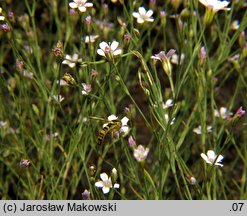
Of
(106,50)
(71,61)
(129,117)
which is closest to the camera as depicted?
(106,50)

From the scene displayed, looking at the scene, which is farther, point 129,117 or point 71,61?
point 71,61

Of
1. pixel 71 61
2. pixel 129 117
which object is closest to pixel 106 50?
pixel 129 117

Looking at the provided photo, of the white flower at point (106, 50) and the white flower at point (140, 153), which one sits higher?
the white flower at point (106, 50)

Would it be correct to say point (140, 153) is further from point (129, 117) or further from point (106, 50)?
point (106, 50)

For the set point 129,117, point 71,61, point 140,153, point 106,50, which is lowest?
point 140,153

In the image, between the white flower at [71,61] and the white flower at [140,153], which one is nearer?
the white flower at [140,153]

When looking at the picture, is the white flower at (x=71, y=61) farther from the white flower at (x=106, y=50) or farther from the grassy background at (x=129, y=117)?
the white flower at (x=106, y=50)

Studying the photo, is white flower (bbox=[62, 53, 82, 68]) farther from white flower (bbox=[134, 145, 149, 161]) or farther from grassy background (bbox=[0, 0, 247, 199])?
white flower (bbox=[134, 145, 149, 161])

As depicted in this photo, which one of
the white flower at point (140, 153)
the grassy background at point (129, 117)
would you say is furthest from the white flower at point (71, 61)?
the white flower at point (140, 153)

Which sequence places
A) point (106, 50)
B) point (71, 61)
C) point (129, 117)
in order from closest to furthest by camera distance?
point (106, 50), point (129, 117), point (71, 61)

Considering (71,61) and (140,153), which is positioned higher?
(71,61)

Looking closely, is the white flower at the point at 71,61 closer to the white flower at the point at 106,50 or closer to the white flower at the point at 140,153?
the white flower at the point at 106,50

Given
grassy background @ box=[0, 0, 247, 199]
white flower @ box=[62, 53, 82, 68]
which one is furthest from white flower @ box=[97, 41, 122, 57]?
white flower @ box=[62, 53, 82, 68]
